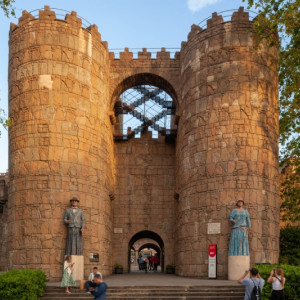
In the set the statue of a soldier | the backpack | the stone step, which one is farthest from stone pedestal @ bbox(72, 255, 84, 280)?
the backpack

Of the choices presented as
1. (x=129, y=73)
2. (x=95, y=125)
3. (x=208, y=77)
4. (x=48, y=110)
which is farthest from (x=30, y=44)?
(x=208, y=77)

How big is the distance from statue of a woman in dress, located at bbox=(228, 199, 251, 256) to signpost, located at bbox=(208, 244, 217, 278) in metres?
0.80

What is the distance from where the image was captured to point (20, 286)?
1490cm

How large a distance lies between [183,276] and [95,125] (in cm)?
895

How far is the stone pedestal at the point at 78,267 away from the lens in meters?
21.3

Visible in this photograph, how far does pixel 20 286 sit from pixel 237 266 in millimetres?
10095

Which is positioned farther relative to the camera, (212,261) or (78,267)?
(212,261)

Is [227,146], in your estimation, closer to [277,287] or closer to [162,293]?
[162,293]

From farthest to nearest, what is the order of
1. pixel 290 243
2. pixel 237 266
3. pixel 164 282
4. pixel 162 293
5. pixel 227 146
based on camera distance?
pixel 290 243, pixel 227 146, pixel 237 266, pixel 164 282, pixel 162 293

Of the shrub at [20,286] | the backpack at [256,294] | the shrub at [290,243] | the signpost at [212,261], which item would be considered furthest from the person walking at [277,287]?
the shrub at [290,243]

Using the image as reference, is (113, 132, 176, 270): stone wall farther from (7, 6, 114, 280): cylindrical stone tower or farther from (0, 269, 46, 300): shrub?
→ (0, 269, 46, 300): shrub

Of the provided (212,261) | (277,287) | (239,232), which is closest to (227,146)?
(239,232)

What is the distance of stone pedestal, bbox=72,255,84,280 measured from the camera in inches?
840

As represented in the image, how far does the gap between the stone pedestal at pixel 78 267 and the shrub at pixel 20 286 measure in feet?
15.3
